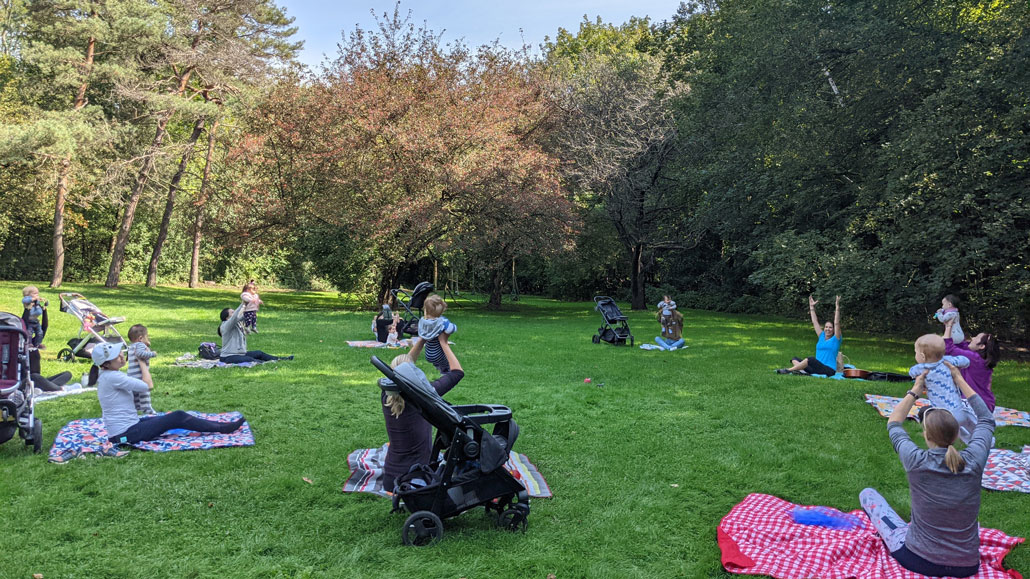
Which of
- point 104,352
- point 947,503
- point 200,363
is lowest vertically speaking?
point 200,363

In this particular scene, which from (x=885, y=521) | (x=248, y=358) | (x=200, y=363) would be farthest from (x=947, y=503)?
(x=200, y=363)

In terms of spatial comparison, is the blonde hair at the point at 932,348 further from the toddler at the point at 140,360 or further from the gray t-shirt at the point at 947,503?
the toddler at the point at 140,360

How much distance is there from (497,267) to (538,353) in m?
12.2

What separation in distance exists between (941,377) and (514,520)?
372 centimetres

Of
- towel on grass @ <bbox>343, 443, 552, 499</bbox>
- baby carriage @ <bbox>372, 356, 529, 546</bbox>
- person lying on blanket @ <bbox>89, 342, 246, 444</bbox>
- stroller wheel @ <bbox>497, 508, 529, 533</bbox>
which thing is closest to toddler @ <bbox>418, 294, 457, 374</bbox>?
towel on grass @ <bbox>343, 443, 552, 499</bbox>

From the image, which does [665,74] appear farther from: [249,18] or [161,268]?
[161,268]

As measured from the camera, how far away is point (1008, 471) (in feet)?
19.1

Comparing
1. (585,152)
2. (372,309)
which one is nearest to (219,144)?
(372,309)

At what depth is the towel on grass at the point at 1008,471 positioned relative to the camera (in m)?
5.49

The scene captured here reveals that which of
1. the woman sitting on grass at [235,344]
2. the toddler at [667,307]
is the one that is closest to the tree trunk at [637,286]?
the toddler at [667,307]

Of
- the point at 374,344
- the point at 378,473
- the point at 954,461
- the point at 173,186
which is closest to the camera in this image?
the point at 954,461

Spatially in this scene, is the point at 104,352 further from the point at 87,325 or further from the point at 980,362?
the point at 980,362

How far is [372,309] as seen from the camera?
76.5 feet

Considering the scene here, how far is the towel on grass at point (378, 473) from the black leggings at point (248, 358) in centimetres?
541
